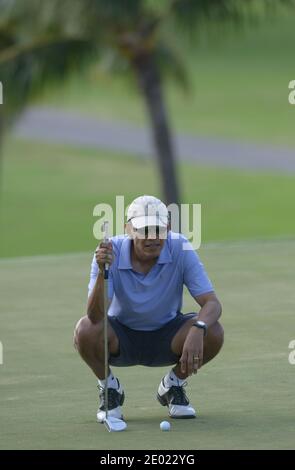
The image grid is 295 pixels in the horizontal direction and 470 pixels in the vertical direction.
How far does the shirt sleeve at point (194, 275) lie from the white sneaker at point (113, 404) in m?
0.70

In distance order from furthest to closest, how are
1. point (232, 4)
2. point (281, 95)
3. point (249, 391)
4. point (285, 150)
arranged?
1. point (281, 95)
2. point (285, 150)
3. point (232, 4)
4. point (249, 391)

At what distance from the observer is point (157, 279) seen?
26.3 ft

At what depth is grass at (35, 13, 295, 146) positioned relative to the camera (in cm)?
4816

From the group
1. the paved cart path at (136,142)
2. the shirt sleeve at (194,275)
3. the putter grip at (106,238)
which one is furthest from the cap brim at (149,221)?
the paved cart path at (136,142)

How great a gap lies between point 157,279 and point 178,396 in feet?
2.22

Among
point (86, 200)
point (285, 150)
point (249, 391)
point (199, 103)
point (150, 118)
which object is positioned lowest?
point (249, 391)

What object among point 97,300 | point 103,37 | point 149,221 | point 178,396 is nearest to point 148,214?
point 149,221

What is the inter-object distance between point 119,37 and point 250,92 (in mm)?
30172

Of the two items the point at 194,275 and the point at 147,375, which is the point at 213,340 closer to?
the point at 194,275

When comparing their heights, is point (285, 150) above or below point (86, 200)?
above

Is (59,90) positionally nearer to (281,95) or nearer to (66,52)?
(66,52)

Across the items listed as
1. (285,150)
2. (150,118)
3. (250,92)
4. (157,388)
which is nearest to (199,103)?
(250,92)

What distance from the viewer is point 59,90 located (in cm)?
2398

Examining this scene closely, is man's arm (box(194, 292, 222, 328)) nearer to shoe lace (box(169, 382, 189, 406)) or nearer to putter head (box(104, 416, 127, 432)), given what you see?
shoe lace (box(169, 382, 189, 406))
